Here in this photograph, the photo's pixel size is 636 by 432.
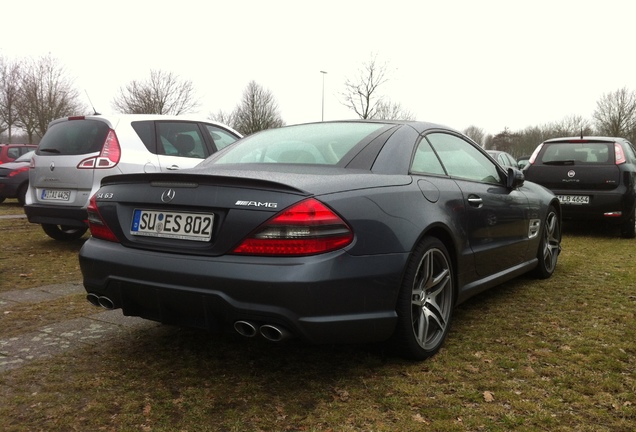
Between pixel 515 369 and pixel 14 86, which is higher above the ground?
pixel 14 86

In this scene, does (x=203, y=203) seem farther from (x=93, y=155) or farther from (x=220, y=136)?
(x=220, y=136)

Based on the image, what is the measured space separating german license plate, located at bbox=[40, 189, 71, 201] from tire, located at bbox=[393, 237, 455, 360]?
187 inches

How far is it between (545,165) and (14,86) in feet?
113

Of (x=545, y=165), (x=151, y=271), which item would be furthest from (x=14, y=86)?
(x=151, y=271)

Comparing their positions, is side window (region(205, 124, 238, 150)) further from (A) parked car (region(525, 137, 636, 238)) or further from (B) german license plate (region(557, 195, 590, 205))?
(B) german license plate (region(557, 195, 590, 205))

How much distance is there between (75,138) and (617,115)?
47899 millimetres

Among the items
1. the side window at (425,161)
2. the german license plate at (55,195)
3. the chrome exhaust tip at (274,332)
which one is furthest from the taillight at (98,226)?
the german license plate at (55,195)

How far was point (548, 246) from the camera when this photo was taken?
5.51 meters

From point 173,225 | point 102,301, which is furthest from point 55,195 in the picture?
point 173,225

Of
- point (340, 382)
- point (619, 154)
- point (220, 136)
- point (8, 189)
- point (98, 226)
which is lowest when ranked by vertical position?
point (340, 382)

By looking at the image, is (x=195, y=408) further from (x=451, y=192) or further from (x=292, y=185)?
(x=451, y=192)

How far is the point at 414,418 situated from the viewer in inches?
99.8

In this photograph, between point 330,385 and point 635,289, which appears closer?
point 330,385

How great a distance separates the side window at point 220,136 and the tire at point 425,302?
4.63 metres
